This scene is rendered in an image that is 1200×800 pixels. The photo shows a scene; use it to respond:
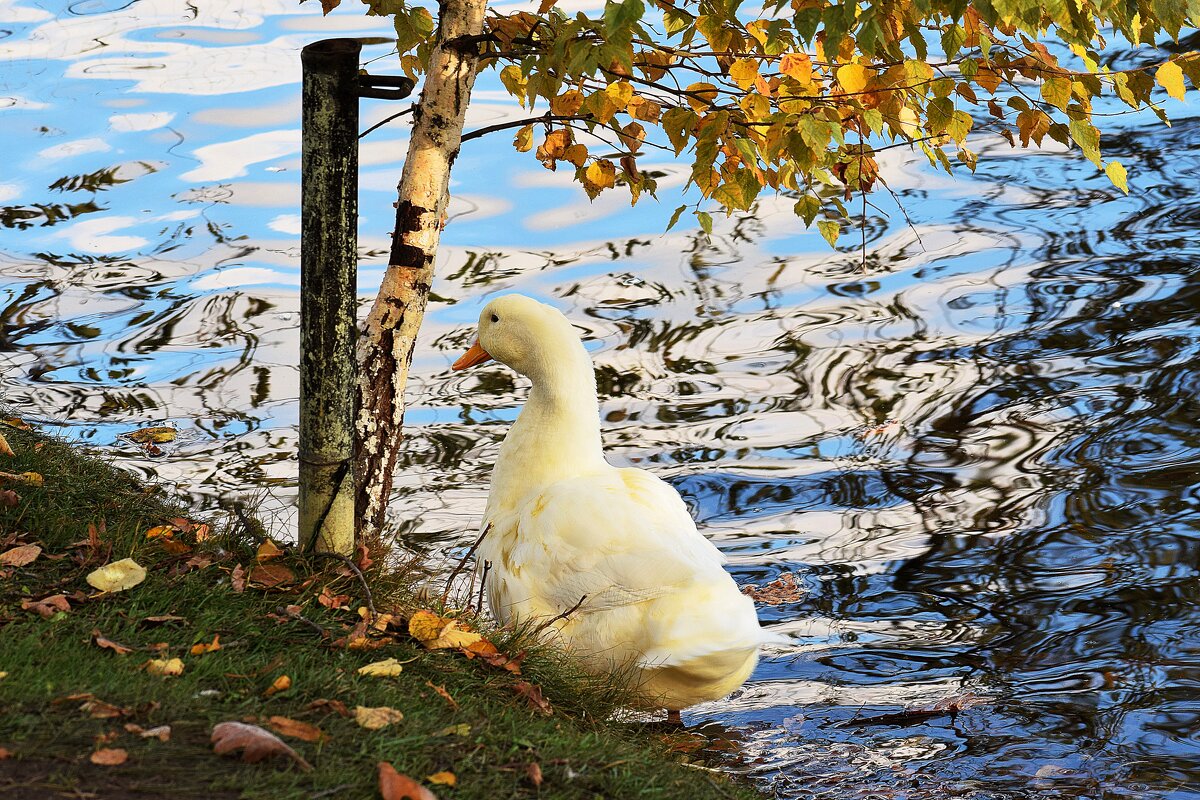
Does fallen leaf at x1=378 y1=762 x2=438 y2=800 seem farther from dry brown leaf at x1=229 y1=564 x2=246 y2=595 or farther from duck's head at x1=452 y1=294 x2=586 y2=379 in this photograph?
duck's head at x1=452 y1=294 x2=586 y2=379

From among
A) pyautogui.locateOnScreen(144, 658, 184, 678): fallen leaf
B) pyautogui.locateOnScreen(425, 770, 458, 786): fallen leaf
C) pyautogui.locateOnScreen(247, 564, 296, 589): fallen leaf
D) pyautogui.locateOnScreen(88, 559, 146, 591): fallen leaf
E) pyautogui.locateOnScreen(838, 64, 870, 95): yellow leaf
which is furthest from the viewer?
pyautogui.locateOnScreen(838, 64, 870, 95): yellow leaf

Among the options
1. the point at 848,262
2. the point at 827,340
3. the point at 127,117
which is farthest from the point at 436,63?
the point at 127,117

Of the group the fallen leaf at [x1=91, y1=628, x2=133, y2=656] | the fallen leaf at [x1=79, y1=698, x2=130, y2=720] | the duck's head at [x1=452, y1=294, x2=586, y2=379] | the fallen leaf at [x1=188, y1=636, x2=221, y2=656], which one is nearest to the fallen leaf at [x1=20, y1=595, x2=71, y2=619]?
the fallen leaf at [x1=91, y1=628, x2=133, y2=656]

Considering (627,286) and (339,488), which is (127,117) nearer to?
(627,286)

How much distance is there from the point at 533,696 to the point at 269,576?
96 cm

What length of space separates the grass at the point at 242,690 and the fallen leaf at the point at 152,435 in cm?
306

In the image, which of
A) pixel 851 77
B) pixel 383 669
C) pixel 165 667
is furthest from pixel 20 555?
pixel 851 77

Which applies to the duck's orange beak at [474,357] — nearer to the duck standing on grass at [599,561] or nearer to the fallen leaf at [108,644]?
the duck standing on grass at [599,561]

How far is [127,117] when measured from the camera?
506 inches

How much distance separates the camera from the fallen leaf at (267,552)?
4.39 m

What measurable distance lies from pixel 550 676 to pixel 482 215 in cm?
789

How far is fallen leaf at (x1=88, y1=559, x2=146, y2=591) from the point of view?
4.00 m

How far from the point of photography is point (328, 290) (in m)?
4.22

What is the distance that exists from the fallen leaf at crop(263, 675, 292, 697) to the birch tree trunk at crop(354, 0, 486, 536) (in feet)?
4.98
